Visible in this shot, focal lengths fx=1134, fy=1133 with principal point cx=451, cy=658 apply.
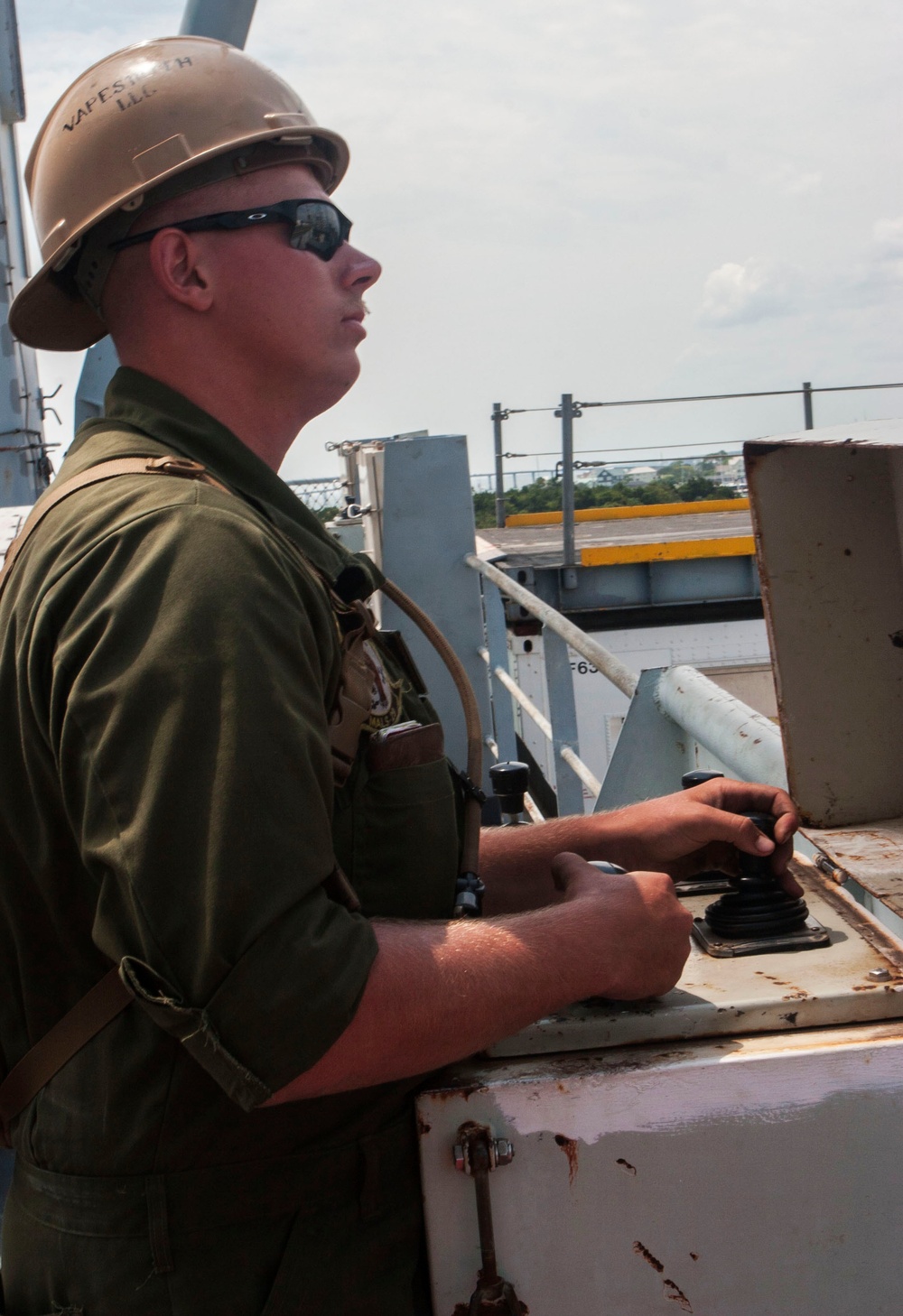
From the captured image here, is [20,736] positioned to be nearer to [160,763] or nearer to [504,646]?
[160,763]

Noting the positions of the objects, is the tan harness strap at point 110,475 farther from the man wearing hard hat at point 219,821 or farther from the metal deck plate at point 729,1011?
the metal deck plate at point 729,1011

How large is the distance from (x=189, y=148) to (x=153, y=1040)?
3.52 ft

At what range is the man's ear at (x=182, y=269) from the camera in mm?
1416

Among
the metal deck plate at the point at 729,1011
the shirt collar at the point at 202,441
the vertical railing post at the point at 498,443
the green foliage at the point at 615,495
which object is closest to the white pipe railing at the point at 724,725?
the metal deck plate at the point at 729,1011

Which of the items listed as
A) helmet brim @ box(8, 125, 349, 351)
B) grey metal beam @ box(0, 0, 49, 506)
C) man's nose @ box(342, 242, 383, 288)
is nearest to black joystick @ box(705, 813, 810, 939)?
man's nose @ box(342, 242, 383, 288)

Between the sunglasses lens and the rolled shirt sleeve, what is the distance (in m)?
0.57

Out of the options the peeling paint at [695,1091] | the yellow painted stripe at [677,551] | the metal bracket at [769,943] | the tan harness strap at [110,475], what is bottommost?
the peeling paint at [695,1091]

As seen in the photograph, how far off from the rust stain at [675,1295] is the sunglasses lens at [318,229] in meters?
1.29

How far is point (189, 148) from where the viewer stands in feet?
4.71

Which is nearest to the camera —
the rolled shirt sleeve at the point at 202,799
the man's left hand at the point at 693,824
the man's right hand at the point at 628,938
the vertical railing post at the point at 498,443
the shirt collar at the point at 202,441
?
the rolled shirt sleeve at the point at 202,799

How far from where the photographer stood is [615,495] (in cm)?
1700

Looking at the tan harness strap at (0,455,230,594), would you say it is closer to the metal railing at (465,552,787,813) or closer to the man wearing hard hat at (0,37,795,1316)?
the man wearing hard hat at (0,37,795,1316)

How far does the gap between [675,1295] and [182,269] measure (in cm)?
133

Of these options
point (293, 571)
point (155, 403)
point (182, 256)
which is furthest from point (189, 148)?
point (293, 571)
